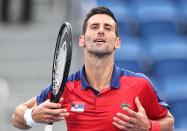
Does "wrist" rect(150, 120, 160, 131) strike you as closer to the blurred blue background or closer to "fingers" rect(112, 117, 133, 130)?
"fingers" rect(112, 117, 133, 130)

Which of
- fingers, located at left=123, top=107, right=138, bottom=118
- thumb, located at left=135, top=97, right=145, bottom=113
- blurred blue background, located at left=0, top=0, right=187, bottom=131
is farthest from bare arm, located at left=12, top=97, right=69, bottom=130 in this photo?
blurred blue background, located at left=0, top=0, right=187, bottom=131

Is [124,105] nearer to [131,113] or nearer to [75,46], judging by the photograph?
[131,113]

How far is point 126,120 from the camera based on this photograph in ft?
15.8

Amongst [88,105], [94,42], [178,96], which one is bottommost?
[178,96]

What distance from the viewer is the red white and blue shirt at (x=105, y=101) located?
505 centimetres

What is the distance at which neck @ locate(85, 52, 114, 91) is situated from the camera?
5.20 meters

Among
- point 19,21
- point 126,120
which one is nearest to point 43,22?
point 19,21

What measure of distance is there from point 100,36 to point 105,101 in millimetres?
520

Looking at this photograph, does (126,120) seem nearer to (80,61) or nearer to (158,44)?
(80,61)

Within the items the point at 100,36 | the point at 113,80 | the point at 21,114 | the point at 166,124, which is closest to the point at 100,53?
the point at 100,36

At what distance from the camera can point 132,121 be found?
4805mm

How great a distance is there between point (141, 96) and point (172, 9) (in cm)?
703

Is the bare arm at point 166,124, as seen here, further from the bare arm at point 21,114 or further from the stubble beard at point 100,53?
the bare arm at point 21,114

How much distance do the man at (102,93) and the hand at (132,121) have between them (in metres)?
0.01
